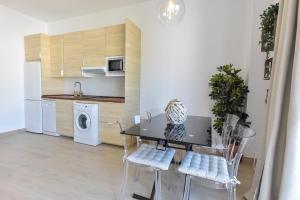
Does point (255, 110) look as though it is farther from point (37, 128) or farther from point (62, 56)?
point (37, 128)

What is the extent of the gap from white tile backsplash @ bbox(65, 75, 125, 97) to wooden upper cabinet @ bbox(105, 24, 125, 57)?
26.5 inches

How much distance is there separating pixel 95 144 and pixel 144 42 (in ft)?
7.55

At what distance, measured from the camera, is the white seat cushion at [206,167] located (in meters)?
1.41

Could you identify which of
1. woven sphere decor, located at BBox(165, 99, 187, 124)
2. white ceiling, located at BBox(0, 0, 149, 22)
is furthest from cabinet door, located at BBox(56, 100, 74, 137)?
woven sphere decor, located at BBox(165, 99, 187, 124)

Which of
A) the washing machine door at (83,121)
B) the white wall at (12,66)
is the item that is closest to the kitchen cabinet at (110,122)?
the washing machine door at (83,121)

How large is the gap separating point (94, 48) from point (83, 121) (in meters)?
1.53

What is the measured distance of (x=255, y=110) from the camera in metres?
2.68

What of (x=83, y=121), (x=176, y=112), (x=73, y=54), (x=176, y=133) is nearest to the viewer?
(x=176, y=133)

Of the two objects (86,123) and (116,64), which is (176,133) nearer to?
(116,64)

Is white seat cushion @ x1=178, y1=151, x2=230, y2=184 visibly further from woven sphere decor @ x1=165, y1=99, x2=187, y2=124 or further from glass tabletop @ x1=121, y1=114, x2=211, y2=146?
Result: woven sphere decor @ x1=165, y1=99, x2=187, y2=124

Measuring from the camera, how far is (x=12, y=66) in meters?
4.10

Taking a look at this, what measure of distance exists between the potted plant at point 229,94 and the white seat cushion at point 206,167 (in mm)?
1212

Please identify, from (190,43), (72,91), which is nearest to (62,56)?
(72,91)

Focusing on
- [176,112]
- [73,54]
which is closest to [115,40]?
[73,54]
